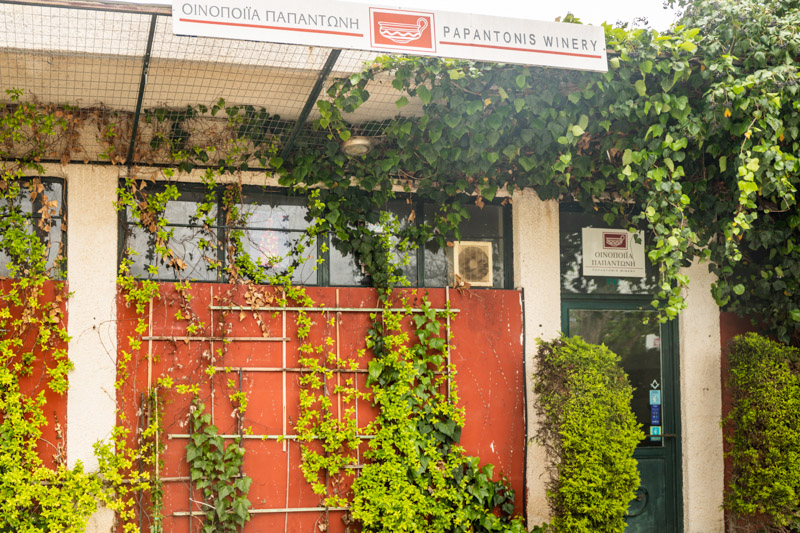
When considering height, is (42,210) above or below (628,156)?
below

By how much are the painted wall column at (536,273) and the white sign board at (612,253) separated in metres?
0.37

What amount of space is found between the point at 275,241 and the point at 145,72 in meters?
Result: 1.84

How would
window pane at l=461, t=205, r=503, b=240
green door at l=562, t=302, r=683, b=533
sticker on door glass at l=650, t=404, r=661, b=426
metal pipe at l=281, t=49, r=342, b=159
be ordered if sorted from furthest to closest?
sticker on door glass at l=650, t=404, r=661, b=426 → green door at l=562, t=302, r=683, b=533 → window pane at l=461, t=205, r=503, b=240 → metal pipe at l=281, t=49, r=342, b=159

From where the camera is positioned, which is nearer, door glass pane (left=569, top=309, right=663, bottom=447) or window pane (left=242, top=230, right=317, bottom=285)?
window pane (left=242, top=230, right=317, bottom=285)

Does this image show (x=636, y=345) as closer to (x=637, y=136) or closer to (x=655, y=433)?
(x=655, y=433)

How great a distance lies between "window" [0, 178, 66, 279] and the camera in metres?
5.37

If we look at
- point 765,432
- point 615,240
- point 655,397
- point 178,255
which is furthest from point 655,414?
point 178,255

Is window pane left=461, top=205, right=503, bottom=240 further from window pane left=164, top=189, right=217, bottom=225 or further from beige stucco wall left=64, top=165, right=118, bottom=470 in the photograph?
beige stucco wall left=64, top=165, right=118, bottom=470

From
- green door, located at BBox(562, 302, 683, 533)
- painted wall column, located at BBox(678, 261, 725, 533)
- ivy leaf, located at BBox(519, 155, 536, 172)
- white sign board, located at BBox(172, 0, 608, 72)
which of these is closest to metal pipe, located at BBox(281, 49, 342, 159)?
white sign board, located at BBox(172, 0, 608, 72)

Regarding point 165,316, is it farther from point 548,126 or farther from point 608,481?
point 608,481

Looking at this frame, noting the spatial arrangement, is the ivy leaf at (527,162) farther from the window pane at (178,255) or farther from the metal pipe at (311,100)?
the window pane at (178,255)

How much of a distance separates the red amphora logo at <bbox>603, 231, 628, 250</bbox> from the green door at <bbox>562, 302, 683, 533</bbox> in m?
0.48

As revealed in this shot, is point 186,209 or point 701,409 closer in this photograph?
point 186,209

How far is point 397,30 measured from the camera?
4250 millimetres
